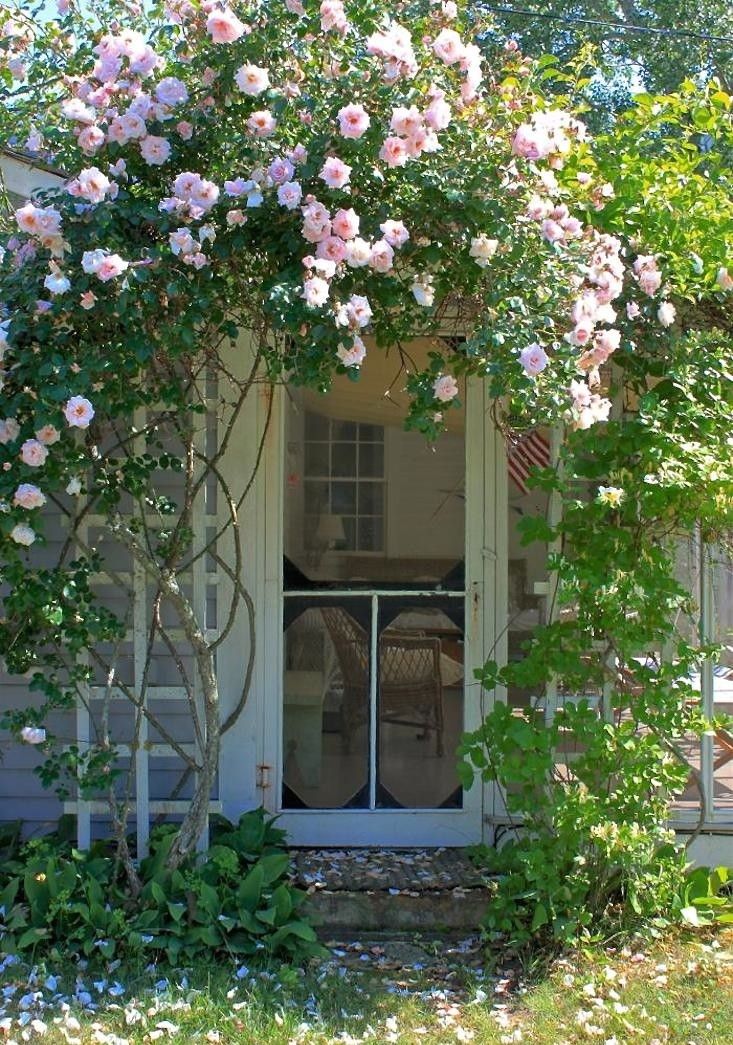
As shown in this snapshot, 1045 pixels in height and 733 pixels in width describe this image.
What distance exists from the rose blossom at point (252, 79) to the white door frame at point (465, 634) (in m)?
1.66

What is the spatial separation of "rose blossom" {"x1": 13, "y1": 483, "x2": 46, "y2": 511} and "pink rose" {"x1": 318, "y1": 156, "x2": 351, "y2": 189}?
4.44ft

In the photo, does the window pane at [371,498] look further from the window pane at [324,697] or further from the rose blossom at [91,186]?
the rose blossom at [91,186]

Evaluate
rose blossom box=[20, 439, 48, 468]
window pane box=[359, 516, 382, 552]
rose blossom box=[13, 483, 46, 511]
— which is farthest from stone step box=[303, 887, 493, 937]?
rose blossom box=[20, 439, 48, 468]

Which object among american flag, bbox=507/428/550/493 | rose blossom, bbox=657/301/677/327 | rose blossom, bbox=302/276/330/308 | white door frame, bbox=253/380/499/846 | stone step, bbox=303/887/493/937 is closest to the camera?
rose blossom, bbox=302/276/330/308

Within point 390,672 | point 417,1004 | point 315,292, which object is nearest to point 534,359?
point 315,292

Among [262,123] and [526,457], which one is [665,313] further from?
[262,123]

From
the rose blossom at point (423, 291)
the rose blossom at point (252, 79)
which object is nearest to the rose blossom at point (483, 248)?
the rose blossom at point (423, 291)

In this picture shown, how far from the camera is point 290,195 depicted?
3574mm

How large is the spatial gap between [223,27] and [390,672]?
2723 mm

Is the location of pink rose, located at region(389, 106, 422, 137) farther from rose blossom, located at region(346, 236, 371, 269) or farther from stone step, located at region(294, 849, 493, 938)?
stone step, located at region(294, 849, 493, 938)

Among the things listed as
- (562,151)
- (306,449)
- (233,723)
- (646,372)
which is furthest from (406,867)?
(562,151)

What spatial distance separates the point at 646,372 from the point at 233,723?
2.20 m

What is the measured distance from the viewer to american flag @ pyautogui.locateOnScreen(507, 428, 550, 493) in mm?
5074

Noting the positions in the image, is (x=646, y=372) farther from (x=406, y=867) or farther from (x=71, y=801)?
(x=71, y=801)
